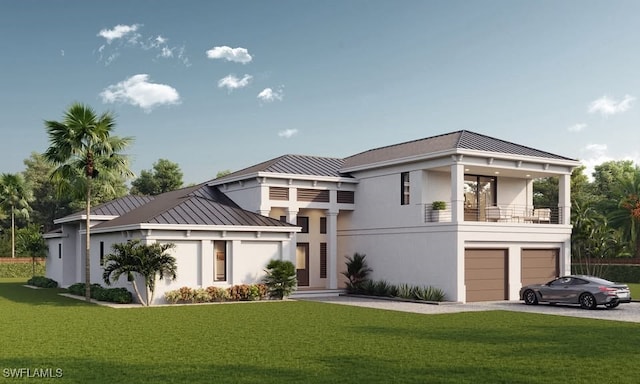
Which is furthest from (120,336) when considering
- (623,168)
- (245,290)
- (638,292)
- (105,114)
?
(623,168)

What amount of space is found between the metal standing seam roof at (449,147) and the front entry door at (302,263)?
4.81 metres

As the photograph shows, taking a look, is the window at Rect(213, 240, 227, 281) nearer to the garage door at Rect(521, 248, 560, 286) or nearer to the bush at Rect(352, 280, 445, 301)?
the bush at Rect(352, 280, 445, 301)

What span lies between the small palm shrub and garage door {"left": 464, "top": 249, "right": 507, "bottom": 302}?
5.69 m

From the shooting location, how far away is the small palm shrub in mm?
33312

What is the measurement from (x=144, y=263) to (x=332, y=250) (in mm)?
10506

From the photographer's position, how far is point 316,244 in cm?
3541

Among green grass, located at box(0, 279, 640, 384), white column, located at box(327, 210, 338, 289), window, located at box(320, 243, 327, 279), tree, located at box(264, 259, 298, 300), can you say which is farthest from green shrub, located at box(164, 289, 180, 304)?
window, located at box(320, 243, 327, 279)

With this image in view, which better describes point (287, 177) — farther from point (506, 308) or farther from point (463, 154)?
point (506, 308)

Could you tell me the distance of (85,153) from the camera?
2884 centimetres

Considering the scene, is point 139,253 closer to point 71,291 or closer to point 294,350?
point 71,291

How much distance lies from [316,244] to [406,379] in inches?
943

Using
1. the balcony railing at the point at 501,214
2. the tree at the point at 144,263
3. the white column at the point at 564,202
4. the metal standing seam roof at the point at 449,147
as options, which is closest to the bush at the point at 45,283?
the tree at the point at 144,263

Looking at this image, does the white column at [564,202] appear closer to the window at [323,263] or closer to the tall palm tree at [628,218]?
the window at [323,263]

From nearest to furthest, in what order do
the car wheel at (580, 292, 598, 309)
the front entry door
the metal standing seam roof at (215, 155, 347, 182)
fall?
the car wheel at (580, 292, 598, 309) → the metal standing seam roof at (215, 155, 347, 182) → the front entry door
